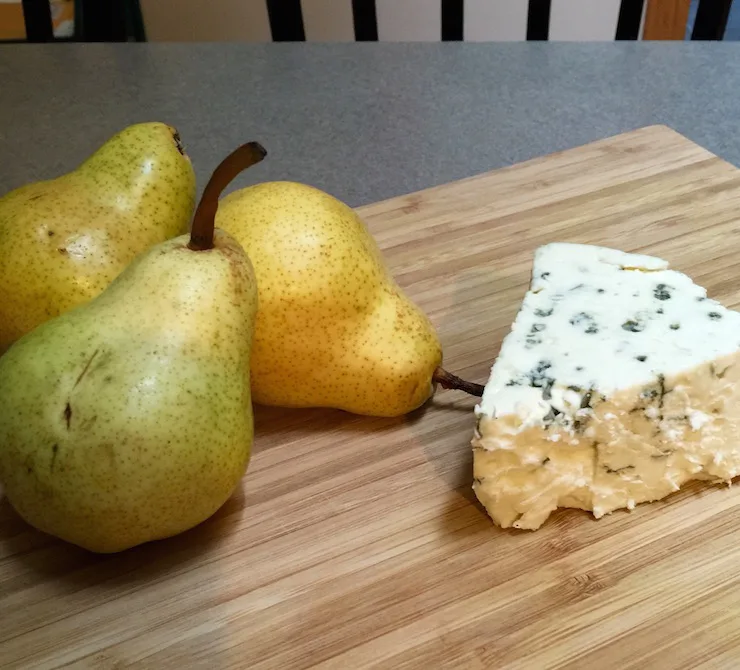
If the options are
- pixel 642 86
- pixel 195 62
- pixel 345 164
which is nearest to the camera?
pixel 345 164

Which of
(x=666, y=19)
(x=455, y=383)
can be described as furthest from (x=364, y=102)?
(x=455, y=383)

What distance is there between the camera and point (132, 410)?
59 cm

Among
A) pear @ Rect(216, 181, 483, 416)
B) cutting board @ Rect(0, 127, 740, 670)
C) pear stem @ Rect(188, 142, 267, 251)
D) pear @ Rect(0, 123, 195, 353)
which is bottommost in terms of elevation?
cutting board @ Rect(0, 127, 740, 670)

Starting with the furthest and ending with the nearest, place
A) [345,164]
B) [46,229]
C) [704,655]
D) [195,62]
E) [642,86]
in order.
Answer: [195,62]
[642,86]
[345,164]
[46,229]
[704,655]

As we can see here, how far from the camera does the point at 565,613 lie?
2.07 feet

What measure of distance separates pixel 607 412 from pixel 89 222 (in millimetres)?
481

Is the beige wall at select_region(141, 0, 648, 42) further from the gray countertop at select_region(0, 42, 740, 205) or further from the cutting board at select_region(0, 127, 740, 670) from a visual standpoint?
the cutting board at select_region(0, 127, 740, 670)

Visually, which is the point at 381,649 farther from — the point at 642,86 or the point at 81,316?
the point at 642,86

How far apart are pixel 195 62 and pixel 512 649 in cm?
140

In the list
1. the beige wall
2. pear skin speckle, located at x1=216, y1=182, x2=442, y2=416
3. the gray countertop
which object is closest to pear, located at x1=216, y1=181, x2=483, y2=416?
pear skin speckle, located at x1=216, y1=182, x2=442, y2=416

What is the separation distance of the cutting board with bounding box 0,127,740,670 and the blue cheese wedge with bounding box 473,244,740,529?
0.03 metres

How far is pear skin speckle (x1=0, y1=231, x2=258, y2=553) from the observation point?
59 centimetres

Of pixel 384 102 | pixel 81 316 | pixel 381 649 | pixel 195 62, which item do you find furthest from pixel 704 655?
pixel 195 62

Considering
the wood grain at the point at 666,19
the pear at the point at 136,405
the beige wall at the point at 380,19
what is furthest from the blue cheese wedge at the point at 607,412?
the beige wall at the point at 380,19
